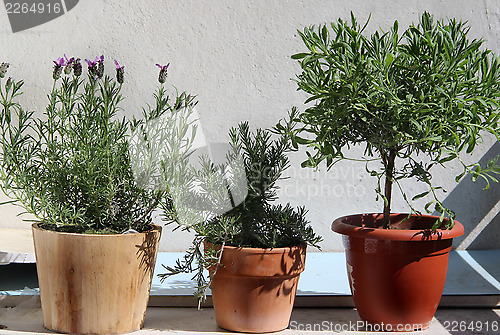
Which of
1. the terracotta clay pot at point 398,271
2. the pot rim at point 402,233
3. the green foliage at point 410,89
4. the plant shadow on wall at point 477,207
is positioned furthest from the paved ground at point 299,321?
the plant shadow on wall at point 477,207

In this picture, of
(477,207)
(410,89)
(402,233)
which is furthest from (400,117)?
(477,207)

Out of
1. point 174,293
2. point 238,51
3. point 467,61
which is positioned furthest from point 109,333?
point 238,51

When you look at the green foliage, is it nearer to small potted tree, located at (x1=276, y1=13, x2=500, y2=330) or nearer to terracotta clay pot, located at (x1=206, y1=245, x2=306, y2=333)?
small potted tree, located at (x1=276, y1=13, x2=500, y2=330)

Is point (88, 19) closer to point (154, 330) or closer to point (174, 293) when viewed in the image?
point (174, 293)

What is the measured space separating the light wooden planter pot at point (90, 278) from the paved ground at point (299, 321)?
90 mm

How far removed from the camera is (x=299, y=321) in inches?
67.1

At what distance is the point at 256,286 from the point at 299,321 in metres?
0.27

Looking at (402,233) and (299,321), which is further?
(299,321)

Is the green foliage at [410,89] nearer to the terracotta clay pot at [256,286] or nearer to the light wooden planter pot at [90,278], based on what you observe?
the terracotta clay pot at [256,286]

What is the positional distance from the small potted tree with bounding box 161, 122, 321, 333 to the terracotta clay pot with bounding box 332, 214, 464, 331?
A: 0.47 ft

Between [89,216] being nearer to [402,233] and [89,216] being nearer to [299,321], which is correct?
[299,321]

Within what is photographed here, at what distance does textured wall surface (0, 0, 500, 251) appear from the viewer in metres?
2.45

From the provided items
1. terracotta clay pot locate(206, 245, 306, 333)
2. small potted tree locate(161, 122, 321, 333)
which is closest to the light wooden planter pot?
small potted tree locate(161, 122, 321, 333)

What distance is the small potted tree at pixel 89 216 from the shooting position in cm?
148
